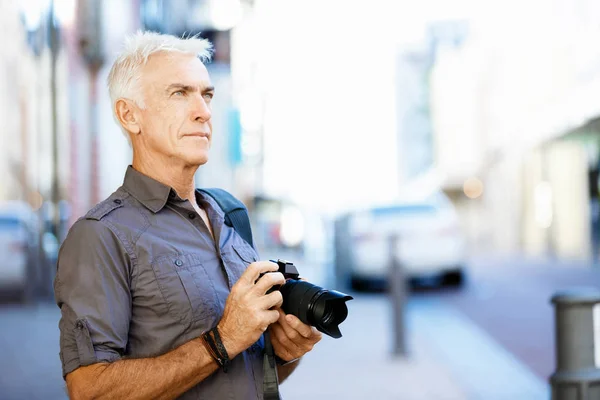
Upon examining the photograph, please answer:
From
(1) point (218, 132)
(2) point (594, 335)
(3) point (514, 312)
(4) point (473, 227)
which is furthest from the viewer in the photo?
(4) point (473, 227)

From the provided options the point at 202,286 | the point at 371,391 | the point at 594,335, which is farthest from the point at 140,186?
the point at 371,391

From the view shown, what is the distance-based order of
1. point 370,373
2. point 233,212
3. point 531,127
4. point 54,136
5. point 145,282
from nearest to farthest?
point 145,282
point 233,212
point 370,373
point 54,136
point 531,127

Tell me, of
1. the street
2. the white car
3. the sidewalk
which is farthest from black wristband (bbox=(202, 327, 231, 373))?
the white car

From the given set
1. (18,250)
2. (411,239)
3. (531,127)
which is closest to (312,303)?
(18,250)

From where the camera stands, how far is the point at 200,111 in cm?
215

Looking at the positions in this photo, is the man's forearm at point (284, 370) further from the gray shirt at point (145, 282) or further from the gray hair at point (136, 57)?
the gray hair at point (136, 57)

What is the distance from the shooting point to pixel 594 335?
3619mm

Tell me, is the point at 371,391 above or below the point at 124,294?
below

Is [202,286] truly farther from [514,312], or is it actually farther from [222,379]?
[514,312]

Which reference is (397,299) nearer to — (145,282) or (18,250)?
(18,250)

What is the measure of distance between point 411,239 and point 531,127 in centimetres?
2279

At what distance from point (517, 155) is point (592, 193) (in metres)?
11.3

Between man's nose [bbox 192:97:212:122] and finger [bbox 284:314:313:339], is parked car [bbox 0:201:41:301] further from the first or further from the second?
finger [bbox 284:314:313:339]

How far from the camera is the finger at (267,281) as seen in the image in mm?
1874
